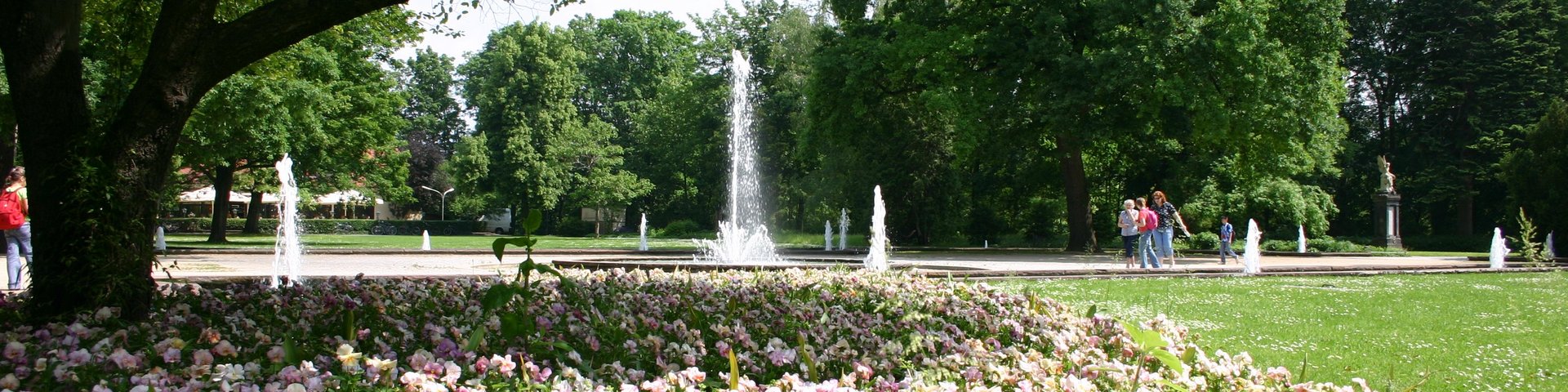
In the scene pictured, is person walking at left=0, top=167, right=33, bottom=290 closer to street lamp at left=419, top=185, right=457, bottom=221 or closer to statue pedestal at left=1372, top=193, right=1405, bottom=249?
statue pedestal at left=1372, top=193, right=1405, bottom=249

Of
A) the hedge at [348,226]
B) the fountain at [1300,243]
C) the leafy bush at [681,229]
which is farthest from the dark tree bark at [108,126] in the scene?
the hedge at [348,226]

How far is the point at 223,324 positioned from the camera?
17.6 feet

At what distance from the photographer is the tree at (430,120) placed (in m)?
75.5

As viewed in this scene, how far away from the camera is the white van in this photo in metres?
68.2

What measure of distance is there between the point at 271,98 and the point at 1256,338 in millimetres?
21119

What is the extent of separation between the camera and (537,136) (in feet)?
199

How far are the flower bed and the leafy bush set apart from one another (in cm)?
5230

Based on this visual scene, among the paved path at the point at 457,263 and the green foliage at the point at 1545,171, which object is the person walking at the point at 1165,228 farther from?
the green foliage at the point at 1545,171

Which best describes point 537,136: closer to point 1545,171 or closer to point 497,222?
point 497,222

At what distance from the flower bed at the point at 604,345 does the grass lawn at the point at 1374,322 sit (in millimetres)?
761

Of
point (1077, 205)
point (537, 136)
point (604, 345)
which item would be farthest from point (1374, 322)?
point (537, 136)

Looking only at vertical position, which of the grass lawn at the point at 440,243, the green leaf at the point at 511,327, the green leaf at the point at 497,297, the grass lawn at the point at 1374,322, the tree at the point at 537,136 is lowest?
the grass lawn at the point at 1374,322

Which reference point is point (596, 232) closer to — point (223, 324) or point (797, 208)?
point (797, 208)

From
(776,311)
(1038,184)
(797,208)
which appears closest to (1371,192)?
(1038,184)
